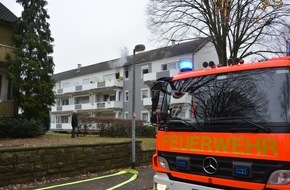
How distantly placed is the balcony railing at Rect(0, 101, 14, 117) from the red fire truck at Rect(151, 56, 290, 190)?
15160 millimetres

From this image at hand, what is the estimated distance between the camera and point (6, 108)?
19.2 metres

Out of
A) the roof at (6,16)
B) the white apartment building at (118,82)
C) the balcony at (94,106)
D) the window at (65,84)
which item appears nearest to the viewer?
the roof at (6,16)

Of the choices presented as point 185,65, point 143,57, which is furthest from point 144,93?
point 185,65

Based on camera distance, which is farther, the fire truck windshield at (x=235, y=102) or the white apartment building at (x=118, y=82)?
the white apartment building at (x=118, y=82)

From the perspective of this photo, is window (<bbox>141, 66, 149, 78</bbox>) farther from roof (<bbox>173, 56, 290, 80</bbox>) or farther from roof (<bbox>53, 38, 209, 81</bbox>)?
roof (<bbox>173, 56, 290, 80</bbox>)

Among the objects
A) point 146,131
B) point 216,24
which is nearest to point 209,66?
point 216,24

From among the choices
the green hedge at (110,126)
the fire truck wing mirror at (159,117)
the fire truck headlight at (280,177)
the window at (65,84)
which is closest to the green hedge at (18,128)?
the green hedge at (110,126)

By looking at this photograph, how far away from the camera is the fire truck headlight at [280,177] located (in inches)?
161

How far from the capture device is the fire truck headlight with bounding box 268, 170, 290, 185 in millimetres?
4102

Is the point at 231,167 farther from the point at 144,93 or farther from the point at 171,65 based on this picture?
the point at 144,93

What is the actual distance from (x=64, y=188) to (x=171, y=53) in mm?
34693

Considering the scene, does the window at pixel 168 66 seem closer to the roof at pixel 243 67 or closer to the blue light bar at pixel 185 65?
the blue light bar at pixel 185 65

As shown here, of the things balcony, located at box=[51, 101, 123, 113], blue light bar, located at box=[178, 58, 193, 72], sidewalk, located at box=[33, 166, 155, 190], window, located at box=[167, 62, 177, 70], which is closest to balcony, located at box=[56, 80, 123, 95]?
balcony, located at box=[51, 101, 123, 113]

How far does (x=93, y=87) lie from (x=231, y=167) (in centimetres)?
5010
